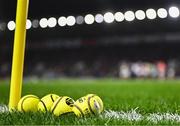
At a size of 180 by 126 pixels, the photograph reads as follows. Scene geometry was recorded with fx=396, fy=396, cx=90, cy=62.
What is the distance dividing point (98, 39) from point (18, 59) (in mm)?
39052

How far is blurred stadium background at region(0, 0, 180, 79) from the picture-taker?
3616cm

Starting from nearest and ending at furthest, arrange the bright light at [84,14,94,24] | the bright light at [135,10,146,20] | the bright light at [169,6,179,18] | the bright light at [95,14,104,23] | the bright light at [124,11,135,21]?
1. the bright light at [169,6,179,18]
2. the bright light at [135,10,146,20]
3. the bright light at [124,11,135,21]
4. the bright light at [95,14,104,23]
5. the bright light at [84,14,94,24]

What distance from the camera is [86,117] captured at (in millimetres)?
4055

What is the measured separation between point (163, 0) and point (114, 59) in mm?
10887

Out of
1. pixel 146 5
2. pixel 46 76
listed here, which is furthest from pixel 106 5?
pixel 46 76

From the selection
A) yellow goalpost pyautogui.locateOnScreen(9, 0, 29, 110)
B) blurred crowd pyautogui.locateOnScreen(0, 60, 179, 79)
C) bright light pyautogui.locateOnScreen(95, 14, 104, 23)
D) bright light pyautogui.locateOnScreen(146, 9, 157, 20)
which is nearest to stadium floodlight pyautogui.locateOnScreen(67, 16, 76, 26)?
bright light pyautogui.locateOnScreen(95, 14, 104, 23)

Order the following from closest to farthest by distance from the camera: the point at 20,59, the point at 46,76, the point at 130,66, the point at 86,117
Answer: the point at 86,117 → the point at 20,59 → the point at 130,66 → the point at 46,76

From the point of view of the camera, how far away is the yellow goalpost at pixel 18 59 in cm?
459

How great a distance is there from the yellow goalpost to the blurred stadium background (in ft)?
97.9

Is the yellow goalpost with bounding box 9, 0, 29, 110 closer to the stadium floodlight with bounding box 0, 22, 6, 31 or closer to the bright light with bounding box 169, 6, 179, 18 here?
the bright light with bounding box 169, 6, 179, 18

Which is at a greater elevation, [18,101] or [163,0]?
Answer: [163,0]

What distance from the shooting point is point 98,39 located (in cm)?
4353

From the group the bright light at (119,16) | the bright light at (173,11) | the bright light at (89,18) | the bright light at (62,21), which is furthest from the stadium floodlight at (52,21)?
the bright light at (173,11)

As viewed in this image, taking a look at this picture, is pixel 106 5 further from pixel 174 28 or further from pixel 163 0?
pixel 174 28
